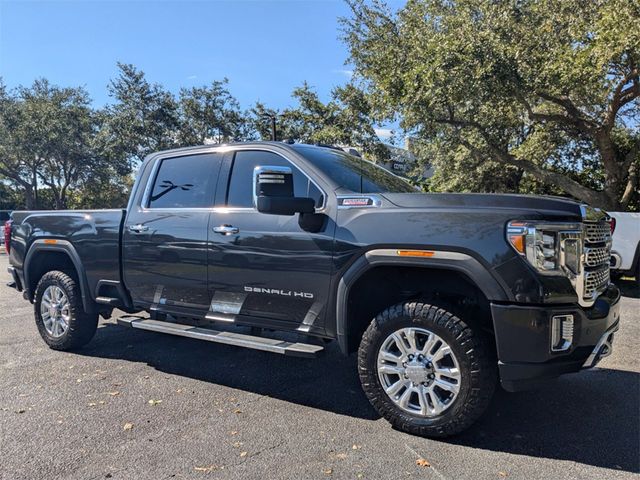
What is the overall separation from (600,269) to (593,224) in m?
0.34

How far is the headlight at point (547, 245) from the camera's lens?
3.27 metres

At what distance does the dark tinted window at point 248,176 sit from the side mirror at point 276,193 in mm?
415

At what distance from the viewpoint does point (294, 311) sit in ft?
13.7

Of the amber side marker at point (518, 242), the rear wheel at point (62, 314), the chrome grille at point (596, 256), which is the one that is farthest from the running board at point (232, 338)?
the chrome grille at point (596, 256)

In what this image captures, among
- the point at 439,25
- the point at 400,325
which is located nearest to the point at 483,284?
the point at 400,325

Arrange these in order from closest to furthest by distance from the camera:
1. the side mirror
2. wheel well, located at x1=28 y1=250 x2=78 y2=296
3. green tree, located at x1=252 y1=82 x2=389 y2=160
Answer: the side mirror < wheel well, located at x1=28 y1=250 x2=78 y2=296 < green tree, located at x1=252 y1=82 x2=389 y2=160

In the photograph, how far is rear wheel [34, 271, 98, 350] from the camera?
5.70 m

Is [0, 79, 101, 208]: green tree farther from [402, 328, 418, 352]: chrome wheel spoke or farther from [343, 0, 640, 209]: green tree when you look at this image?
[402, 328, 418, 352]: chrome wheel spoke

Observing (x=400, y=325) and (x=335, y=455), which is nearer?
(x=335, y=455)

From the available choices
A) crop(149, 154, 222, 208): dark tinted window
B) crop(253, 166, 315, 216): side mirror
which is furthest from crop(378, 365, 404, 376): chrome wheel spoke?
crop(149, 154, 222, 208): dark tinted window

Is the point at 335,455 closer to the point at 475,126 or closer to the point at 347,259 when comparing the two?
the point at 347,259

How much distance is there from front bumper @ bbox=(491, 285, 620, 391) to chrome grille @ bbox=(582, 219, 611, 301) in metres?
0.17

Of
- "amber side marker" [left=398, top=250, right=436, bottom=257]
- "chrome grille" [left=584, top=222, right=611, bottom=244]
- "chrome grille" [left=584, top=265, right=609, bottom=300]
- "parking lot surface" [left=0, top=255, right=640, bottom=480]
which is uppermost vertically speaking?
→ "chrome grille" [left=584, top=222, right=611, bottom=244]

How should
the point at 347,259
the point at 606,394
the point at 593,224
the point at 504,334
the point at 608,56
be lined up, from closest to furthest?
1. the point at 504,334
2. the point at 593,224
3. the point at 347,259
4. the point at 606,394
5. the point at 608,56
